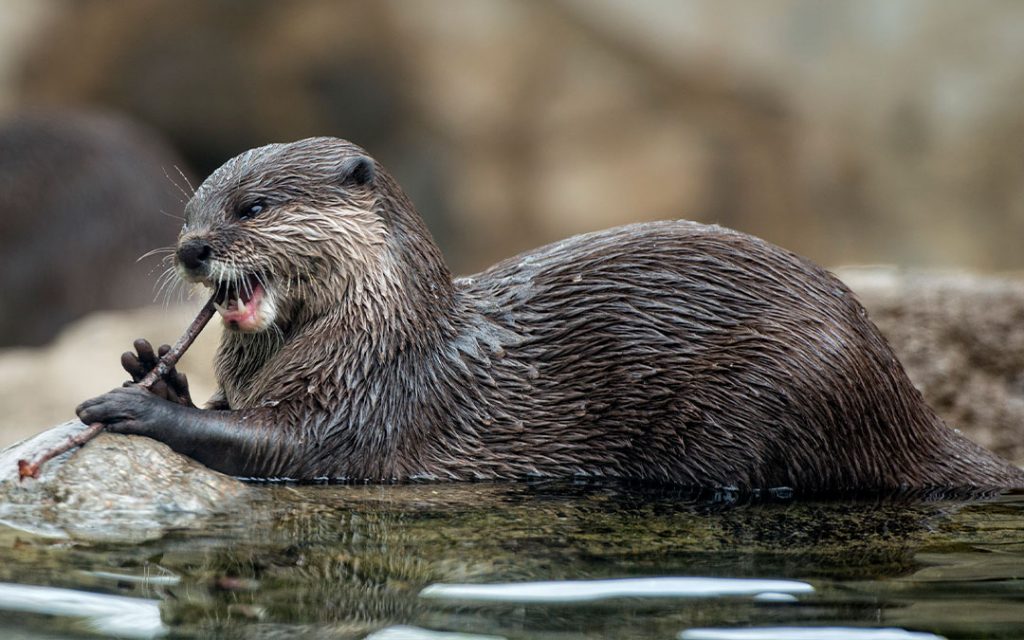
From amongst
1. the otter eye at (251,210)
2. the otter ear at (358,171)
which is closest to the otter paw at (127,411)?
the otter eye at (251,210)

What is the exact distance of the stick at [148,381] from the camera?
302 centimetres

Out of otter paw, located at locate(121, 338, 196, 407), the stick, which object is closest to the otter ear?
the stick

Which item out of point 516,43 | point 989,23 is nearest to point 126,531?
point 516,43

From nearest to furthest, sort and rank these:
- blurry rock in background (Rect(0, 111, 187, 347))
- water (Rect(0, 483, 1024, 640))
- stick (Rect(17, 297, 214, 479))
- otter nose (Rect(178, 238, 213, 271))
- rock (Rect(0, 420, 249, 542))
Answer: water (Rect(0, 483, 1024, 640)) < rock (Rect(0, 420, 249, 542)) < stick (Rect(17, 297, 214, 479)) < otter nose (Rect(178, 238, 213, 271)) < blurry rock in background (Rect(0, 111, 187, 347))

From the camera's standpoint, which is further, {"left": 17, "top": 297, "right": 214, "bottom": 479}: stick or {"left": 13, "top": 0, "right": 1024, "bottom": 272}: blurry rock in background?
{"left": 13, "top": 0, "right": 1024, "bottom": 272}: blurry rock in background

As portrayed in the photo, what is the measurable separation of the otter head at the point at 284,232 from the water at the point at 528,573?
58 centimetres

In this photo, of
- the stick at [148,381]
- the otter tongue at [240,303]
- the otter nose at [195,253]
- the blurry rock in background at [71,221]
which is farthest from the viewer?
the blurry rock in background at [71,221]

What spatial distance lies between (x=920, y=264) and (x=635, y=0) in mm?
3330

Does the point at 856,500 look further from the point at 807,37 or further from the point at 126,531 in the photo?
the point at 807,37

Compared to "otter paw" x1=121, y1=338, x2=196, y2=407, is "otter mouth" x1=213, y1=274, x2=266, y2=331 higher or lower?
higher

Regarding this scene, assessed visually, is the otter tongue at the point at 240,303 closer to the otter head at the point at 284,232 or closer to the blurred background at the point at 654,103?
the otter head at the point at 284,232

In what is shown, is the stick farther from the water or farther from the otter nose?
the water

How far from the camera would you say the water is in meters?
2.22

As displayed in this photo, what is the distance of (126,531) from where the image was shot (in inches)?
111
